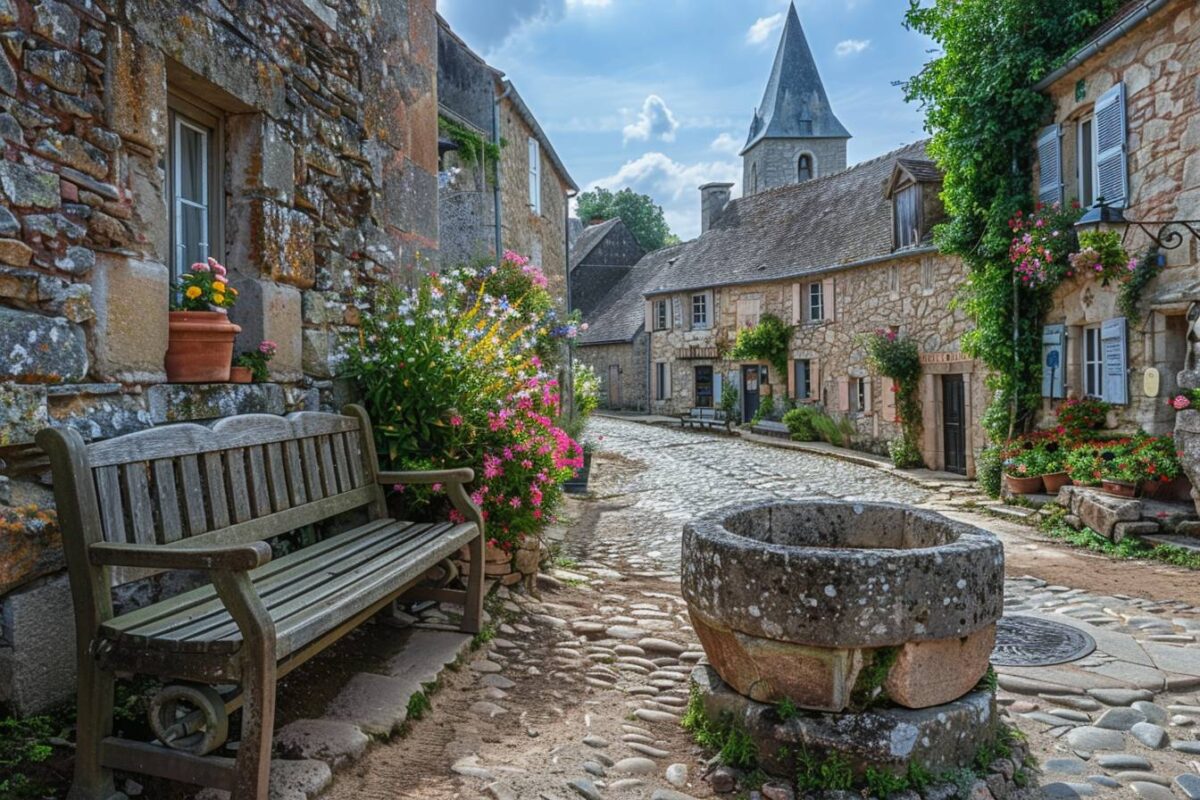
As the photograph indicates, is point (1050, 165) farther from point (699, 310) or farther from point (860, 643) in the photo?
point (699, 310)

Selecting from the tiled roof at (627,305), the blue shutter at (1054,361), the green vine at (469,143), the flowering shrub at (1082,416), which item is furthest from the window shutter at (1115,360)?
the tiled roof at (627,305)

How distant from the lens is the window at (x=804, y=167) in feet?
112

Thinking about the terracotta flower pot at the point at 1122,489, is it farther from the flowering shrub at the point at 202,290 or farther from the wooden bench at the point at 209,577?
the flowering shrub at the point at 202,290

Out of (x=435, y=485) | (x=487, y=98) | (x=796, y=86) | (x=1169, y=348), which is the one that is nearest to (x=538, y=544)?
(x=435, y=485)

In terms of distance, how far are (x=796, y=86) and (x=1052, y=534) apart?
3020 centimetres

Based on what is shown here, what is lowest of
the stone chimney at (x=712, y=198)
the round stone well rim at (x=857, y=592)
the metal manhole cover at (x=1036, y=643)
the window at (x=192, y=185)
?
the metal manhole cover at (x=1036, y=643)

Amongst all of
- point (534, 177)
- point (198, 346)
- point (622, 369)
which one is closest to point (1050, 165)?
point (534, 177)

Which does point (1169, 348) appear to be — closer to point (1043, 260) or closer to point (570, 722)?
point (1043, 260)

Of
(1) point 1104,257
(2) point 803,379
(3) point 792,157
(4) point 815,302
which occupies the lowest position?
(2) point 803,379

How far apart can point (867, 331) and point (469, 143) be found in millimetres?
9297

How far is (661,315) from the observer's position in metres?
25.0

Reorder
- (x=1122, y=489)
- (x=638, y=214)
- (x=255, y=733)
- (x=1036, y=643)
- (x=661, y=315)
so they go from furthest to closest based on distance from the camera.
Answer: (x=638, y=214), (x=661, y=315), (x=1122, y=489), (x=1036, y=643), (x=255, y=733)

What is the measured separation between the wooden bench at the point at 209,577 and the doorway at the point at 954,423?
11678mm

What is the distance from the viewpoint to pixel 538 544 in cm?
511
